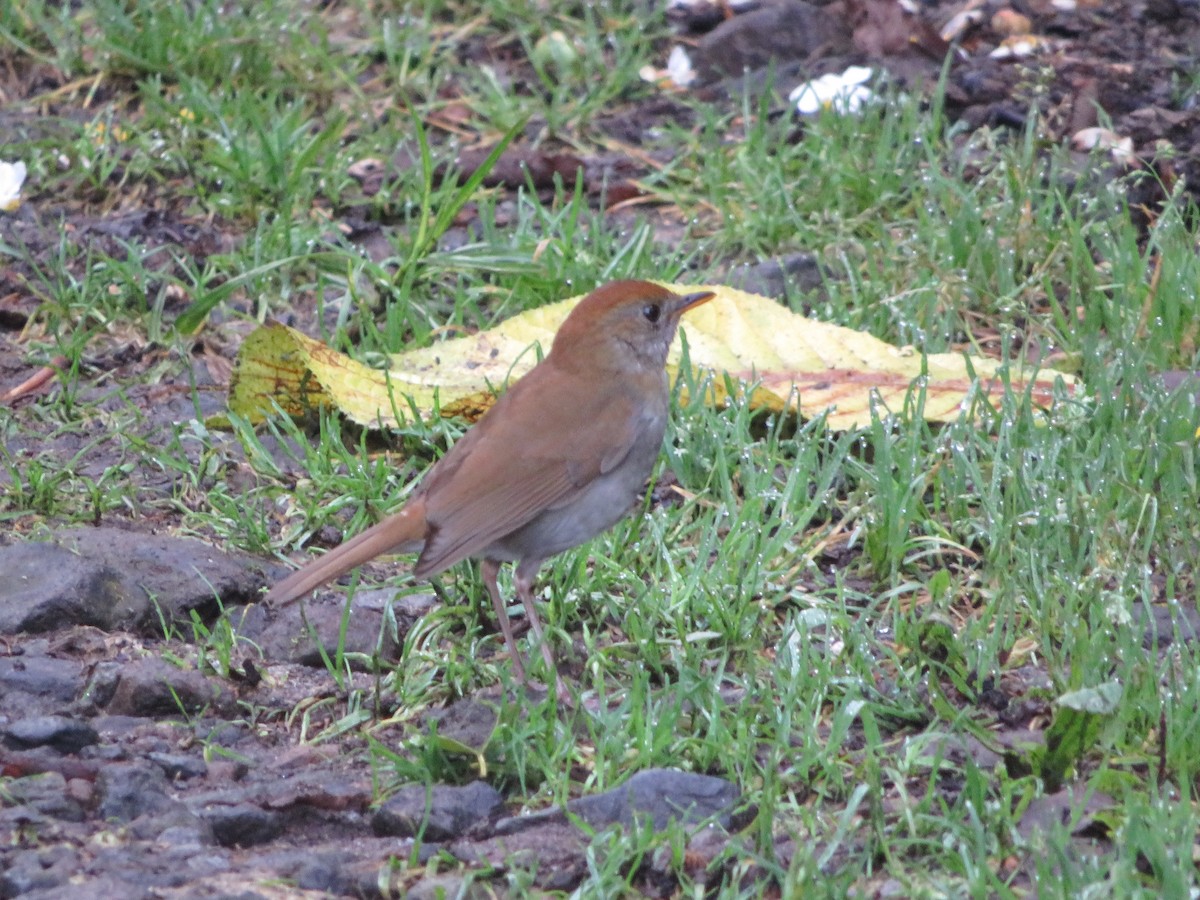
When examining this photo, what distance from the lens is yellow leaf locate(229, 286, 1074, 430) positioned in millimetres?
5324

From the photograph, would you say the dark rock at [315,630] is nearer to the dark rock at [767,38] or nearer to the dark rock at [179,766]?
the dark rock at [179,766]

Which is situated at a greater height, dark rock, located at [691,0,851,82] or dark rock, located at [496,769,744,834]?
dark rock, located at [496,769,744,834]

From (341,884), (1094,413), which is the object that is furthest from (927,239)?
(341,884)

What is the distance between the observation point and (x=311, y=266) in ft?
21.1

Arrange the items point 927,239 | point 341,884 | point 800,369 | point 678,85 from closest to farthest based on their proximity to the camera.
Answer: point 341,884 < point 800,369 < point 927,239 < point 678,85

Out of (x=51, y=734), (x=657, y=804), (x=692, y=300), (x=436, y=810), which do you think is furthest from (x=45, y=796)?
(x=692, y=300)

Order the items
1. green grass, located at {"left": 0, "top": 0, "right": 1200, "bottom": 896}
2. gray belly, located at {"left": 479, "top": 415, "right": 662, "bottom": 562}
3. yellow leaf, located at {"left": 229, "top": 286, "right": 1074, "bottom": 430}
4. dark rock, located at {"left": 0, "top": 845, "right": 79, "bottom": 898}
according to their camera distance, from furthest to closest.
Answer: yellow leaf, located at {"left": 229, "top": 286, "right": 1074, "bottom": 430}, gray belly, located at {"left": 479, "top": 415, "right": 662, "bottom": 562}, green grass, located at {"left": 0, "top": 0, "right": 1200, "bottom": 896}, dark rock, located at {"left": 0, "top": 845, "right": 79, "bottom": 898}

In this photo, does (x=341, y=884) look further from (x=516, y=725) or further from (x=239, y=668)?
(x=239, y=668)

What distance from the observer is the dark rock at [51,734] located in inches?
150

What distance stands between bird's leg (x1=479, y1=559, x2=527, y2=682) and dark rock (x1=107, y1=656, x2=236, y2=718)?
0.68m

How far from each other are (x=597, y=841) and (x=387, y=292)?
10.5ft

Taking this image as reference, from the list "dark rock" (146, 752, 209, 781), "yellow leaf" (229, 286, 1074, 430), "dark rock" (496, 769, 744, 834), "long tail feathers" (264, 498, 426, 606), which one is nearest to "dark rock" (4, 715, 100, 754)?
"dark rock" (146, 752, 209, 781)

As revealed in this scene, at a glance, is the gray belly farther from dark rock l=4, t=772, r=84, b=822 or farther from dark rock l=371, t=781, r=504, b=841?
dark rock l=4, t=772, r=84, b=822

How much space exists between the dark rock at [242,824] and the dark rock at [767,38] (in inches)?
195
